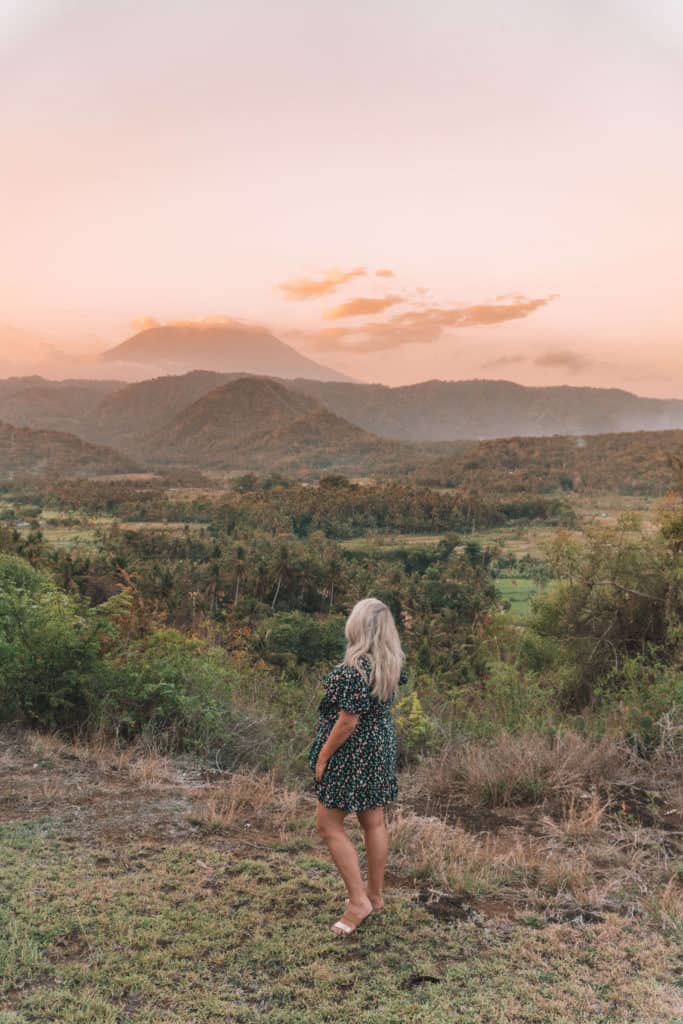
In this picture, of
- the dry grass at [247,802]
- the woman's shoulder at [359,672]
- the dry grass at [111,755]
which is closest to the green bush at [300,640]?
the dry grass at [111,755]

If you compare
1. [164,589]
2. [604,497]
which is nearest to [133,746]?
[164,589]

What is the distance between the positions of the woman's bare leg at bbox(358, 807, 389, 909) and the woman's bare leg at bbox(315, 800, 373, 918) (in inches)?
1.9

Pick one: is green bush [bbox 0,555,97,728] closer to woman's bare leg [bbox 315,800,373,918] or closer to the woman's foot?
woman's bare leg [bbox 315,800,373,918]

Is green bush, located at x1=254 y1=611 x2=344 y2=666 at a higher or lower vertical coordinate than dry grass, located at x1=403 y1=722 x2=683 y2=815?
lower

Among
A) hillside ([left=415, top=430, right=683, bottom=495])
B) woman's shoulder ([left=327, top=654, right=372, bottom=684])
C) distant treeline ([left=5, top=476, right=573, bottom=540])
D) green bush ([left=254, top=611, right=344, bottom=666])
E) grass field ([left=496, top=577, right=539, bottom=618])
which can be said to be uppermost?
hillside ([left=415, top=430, right=683, bottom=495])

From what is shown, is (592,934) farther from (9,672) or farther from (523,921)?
(9,672)

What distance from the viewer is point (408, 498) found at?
326 ft

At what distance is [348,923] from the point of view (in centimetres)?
345

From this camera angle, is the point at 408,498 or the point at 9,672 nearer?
the point at 9,672

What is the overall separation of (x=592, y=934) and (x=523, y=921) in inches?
12.7

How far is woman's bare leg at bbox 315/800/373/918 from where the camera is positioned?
11.5 ft

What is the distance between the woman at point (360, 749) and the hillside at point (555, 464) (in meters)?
88.8

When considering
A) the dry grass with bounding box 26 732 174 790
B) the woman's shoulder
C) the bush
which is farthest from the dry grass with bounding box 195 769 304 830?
the woman's shoulder

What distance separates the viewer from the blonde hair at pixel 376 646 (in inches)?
137
